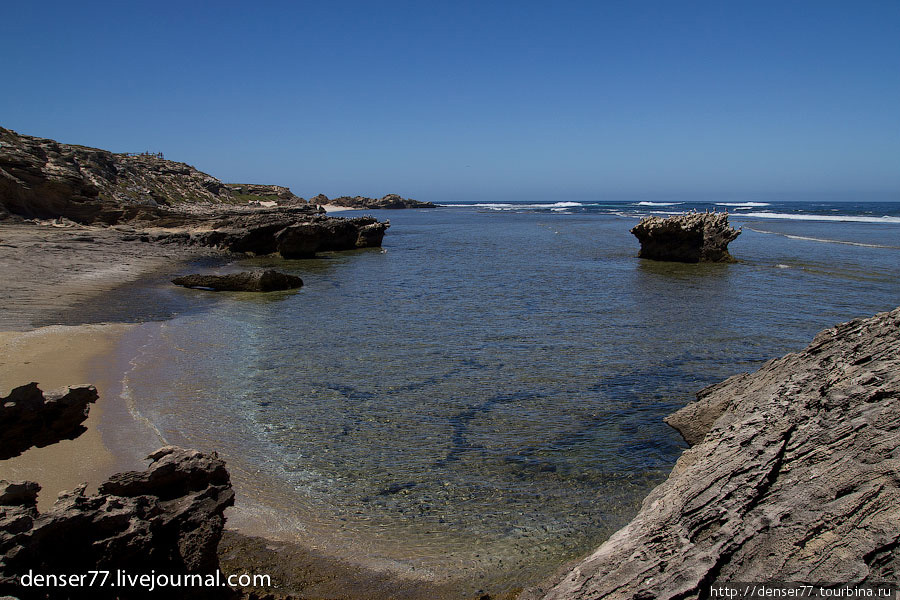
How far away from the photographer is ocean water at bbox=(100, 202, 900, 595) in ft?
17.8

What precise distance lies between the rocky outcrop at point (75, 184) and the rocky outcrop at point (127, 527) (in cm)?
3223

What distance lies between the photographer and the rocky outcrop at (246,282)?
18984 millimetres

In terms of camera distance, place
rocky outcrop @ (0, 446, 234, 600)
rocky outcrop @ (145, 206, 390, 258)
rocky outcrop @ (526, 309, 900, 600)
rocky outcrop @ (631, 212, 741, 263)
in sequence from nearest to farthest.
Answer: rocky outcrop @ (526, 309, 900, 600)
rocky outcrop @ (0, 446, 234, 600)
rocky outcrop @ (631, 212, 741, 263)
rocky outcrop @ (145, 206, 390, 258)

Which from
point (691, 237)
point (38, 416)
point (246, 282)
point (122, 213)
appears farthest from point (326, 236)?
point (38, 416)

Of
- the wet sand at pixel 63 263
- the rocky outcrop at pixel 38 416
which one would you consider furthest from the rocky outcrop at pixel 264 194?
the rocky outcrop at pixel 38 416

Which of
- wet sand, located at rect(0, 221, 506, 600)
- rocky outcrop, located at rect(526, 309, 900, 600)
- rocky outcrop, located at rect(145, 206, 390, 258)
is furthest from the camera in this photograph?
rocky outcrop, located at rect(145, 206, 390, 258)

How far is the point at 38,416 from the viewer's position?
5.48 m

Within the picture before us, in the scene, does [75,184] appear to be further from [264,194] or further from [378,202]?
[378,202]

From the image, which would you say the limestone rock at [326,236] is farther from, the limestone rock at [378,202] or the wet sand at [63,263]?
the limestone rock at [378,202]

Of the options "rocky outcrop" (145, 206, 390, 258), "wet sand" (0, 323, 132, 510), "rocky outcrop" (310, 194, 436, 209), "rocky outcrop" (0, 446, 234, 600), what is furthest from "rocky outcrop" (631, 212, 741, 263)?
"rocky outcrop" (310, 194, 436, 209)

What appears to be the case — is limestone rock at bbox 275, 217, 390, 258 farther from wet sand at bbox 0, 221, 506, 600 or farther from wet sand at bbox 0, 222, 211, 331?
wet sand at bbox 0, 221, 506, 600

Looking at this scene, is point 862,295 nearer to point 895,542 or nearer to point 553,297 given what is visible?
point 553,297

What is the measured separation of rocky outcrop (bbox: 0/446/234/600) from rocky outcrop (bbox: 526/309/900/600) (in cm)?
238

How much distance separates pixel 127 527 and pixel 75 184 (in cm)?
3579
